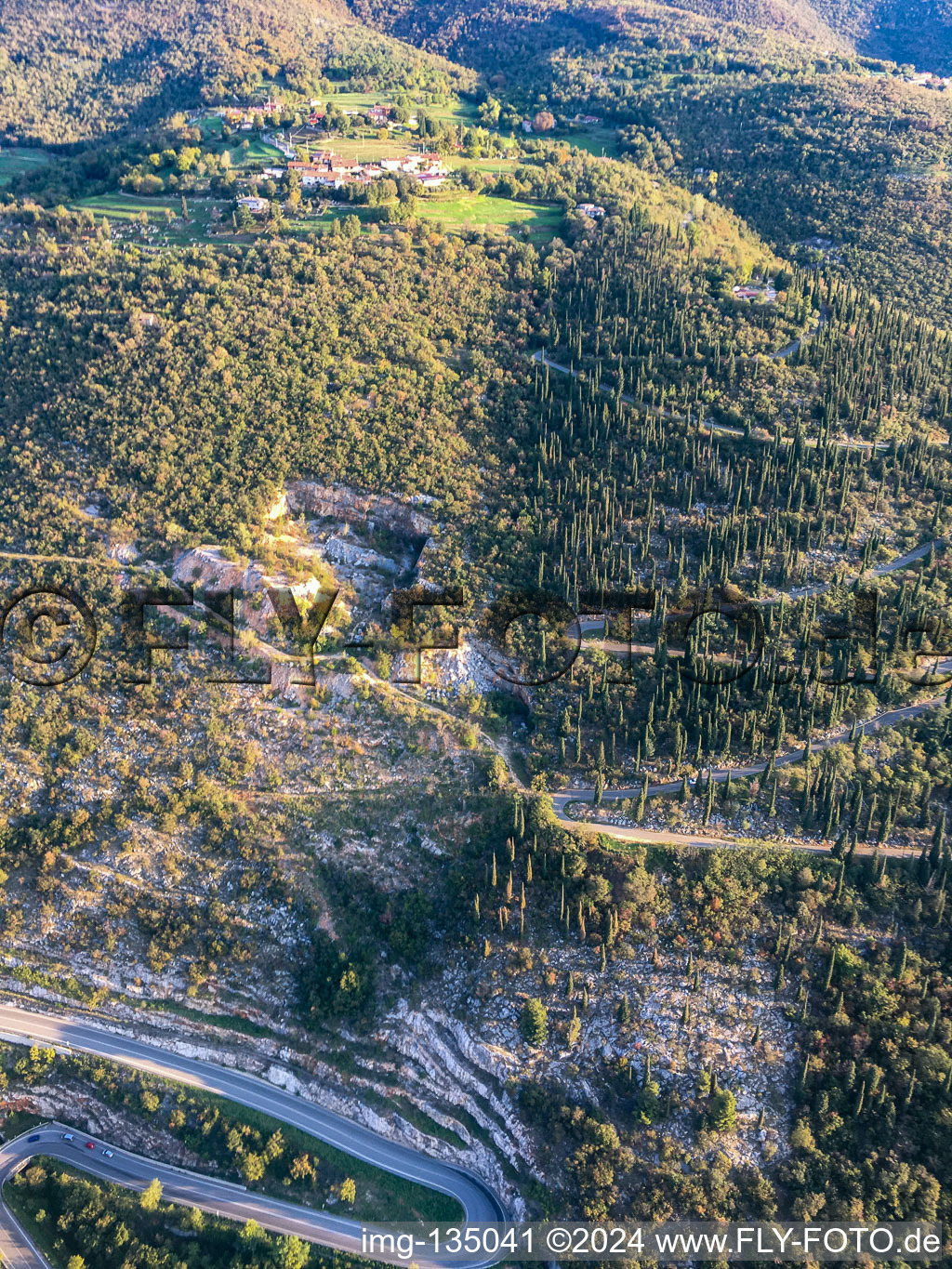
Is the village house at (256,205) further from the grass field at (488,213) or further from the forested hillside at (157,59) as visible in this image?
the forested hillside at (157,59)

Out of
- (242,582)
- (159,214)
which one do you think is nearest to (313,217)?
(159,214)

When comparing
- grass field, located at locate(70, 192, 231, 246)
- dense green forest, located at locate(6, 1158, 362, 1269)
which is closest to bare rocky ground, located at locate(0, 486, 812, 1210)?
dense green forest, located at locate(6, 1158, 362, 1269)

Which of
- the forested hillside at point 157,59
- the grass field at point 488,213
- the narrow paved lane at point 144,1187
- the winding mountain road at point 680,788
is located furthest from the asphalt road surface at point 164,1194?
the forested hillside at point 157,59

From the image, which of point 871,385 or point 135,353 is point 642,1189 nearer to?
point 871,385

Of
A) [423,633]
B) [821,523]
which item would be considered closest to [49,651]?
[423,633]

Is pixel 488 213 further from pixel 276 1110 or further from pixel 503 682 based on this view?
pixel 276 1110
